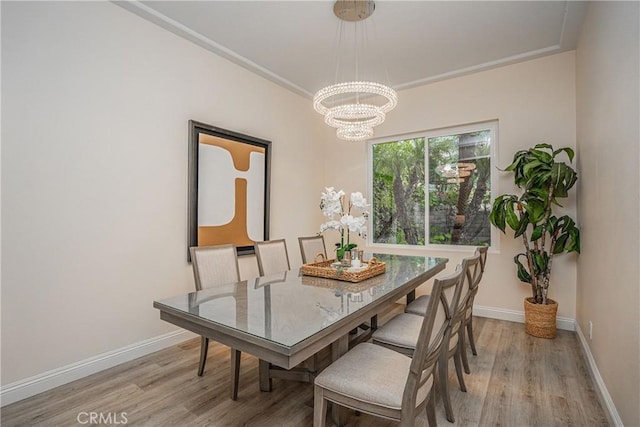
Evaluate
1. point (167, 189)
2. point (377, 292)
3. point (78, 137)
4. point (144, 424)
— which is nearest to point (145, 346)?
point (144, 424)

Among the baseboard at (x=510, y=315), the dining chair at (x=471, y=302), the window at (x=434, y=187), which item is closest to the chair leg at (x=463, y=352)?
the dining chair at (x=471, y=302)

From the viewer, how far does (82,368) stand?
2348 millimetres

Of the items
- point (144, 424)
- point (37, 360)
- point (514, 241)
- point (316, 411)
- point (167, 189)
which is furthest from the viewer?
point (514, 241)

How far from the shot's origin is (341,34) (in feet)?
10.1

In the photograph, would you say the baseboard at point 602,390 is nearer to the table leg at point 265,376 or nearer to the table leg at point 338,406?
the table leg at point 338,406

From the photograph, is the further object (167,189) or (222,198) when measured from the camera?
(222,198)

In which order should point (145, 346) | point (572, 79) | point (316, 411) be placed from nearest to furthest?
point (316, 411) < point (145, 346) < point (572, 79)

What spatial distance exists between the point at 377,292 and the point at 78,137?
245cm

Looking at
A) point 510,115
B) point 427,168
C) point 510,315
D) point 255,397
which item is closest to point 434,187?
point 427,168

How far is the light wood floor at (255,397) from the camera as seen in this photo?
1.86 metres

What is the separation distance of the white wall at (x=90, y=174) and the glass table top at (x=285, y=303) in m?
1.12

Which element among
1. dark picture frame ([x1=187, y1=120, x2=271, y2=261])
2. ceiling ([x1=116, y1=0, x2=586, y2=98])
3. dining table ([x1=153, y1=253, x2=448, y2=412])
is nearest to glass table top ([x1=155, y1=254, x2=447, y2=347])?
dining table ([x1=153, y1=253, x2=448, y2=412])

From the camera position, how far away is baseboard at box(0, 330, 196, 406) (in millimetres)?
2043

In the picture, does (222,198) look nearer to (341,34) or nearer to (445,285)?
(341,34)
